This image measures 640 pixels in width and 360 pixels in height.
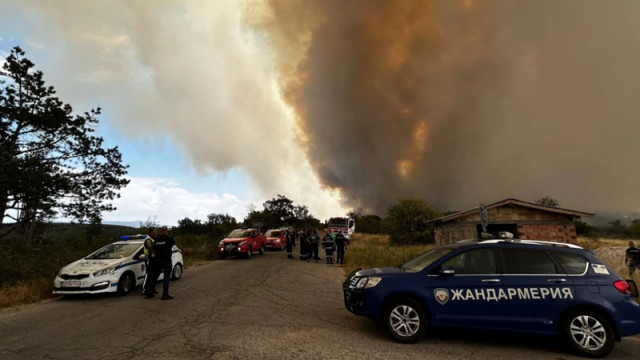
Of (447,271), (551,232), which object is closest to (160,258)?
(447,271)

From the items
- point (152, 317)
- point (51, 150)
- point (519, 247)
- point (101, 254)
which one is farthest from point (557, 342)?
point (51, 150)

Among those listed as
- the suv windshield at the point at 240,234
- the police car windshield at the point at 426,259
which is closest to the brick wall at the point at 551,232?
the police car windshield at the point at 426,259

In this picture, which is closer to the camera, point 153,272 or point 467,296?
point 467,296

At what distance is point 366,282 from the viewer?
17.6ft

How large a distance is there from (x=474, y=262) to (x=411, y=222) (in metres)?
30.6

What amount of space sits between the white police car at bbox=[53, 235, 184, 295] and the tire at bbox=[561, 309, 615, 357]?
10275 millimetres

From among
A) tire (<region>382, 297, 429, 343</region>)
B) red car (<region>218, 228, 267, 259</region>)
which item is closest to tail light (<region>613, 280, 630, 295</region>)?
tire (<region>382, 297, 429, 343</region>)

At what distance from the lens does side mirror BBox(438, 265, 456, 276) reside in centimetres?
502

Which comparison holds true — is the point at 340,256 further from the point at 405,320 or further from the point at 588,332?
the point at 588,332

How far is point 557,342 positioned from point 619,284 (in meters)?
1.39

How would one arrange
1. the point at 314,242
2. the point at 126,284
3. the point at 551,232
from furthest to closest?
the point at 551,232 → the point at 314,242 → the point at 126,284

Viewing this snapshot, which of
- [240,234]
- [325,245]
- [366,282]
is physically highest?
[240,234]

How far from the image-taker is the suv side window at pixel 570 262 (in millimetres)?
4949

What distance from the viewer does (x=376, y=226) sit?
80.9 m
